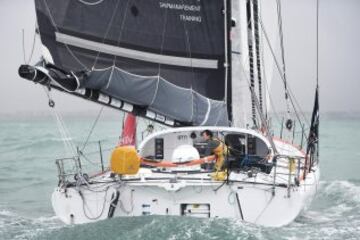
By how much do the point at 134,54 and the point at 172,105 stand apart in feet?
4.25

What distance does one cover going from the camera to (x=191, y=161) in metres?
11.0

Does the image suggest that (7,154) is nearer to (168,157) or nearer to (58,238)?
(168,157)

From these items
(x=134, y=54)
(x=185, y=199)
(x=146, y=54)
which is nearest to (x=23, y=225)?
(x=185, y=199)

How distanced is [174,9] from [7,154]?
2405cm

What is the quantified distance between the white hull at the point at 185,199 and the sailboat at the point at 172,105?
0.05ft

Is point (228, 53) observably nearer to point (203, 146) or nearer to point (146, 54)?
point (146, 54)

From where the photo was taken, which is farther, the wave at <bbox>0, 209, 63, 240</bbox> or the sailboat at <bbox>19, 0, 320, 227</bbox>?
the wave at <bbox>0, 209, 63, 240</bbox>

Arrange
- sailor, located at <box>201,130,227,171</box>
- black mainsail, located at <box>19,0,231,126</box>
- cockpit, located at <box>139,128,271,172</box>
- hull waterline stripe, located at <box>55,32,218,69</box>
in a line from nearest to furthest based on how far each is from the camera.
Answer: sailor, located at <box>201,130,227,171</box> → cockpit, located at <box>139,128,271,172</box> → black mainsail, located at <box>19,0,231,126</box> → hull waterline stripe, located at <box>55,32,218,69</box>

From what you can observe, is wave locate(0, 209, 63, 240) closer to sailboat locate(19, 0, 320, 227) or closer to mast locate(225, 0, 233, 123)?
sailboat locate(19, 0, 320, 227)

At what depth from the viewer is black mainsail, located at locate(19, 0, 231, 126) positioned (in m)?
11.6

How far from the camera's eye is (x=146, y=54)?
41.1ft

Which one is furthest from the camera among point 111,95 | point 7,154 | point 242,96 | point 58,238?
point 7,154

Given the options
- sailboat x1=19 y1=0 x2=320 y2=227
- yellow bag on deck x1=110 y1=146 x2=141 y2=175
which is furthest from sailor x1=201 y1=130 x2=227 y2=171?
yellow bag on deck x1=110 y1=146 x2=141 y2=175

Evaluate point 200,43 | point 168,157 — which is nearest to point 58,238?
point 168,157
